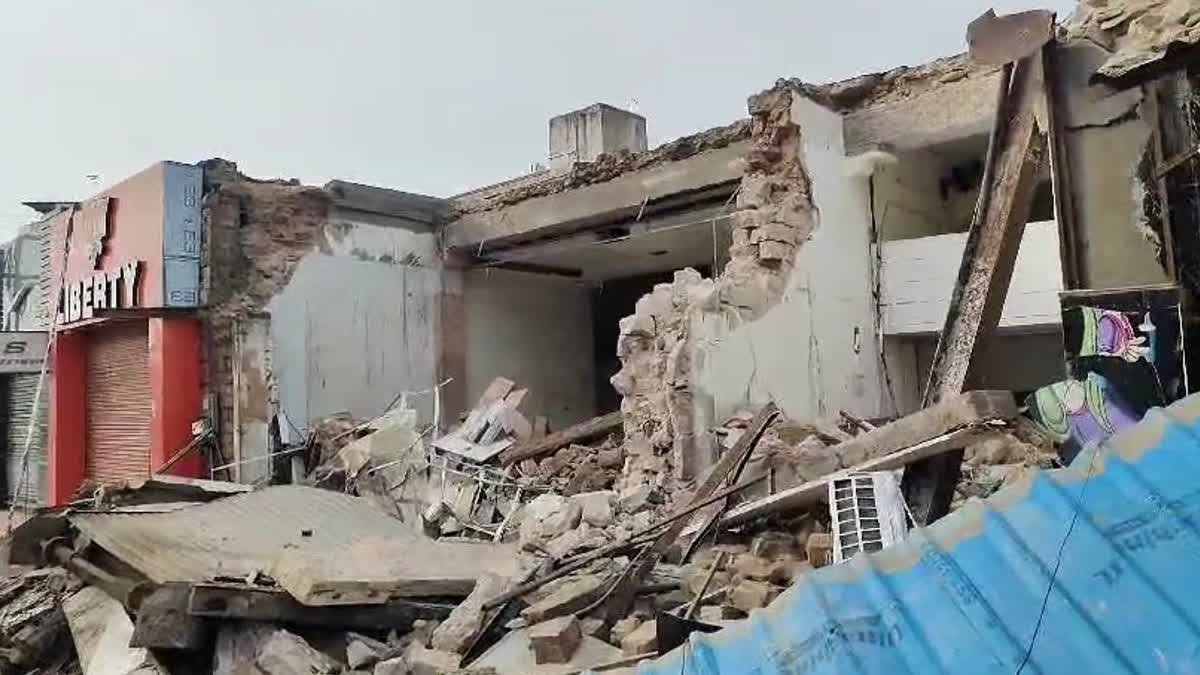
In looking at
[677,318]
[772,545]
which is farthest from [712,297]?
[772,545]

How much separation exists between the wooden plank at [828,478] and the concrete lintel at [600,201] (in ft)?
15.1

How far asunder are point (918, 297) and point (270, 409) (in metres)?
7.13

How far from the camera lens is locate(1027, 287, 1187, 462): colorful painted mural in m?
4.59

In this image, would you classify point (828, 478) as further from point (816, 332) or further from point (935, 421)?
point (816, 332)

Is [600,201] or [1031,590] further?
[600,201]

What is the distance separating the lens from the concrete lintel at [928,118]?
879 cm

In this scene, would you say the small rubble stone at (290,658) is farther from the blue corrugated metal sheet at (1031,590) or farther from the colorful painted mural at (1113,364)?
the colorful painted mural at (1113,364)

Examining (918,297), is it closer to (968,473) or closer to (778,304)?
(778,304)

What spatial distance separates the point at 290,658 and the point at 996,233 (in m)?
4.35

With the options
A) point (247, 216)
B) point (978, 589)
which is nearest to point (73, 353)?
point (247, 216)

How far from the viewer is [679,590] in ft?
17.4

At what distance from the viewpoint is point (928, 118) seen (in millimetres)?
9133

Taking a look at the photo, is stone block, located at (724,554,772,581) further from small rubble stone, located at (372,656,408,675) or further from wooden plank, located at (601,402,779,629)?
small rubble stone, located at (372,656,408,675)

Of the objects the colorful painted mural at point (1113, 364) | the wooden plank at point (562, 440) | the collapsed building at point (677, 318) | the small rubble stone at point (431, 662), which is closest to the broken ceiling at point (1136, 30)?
the collapsed building at point (677, 318)
